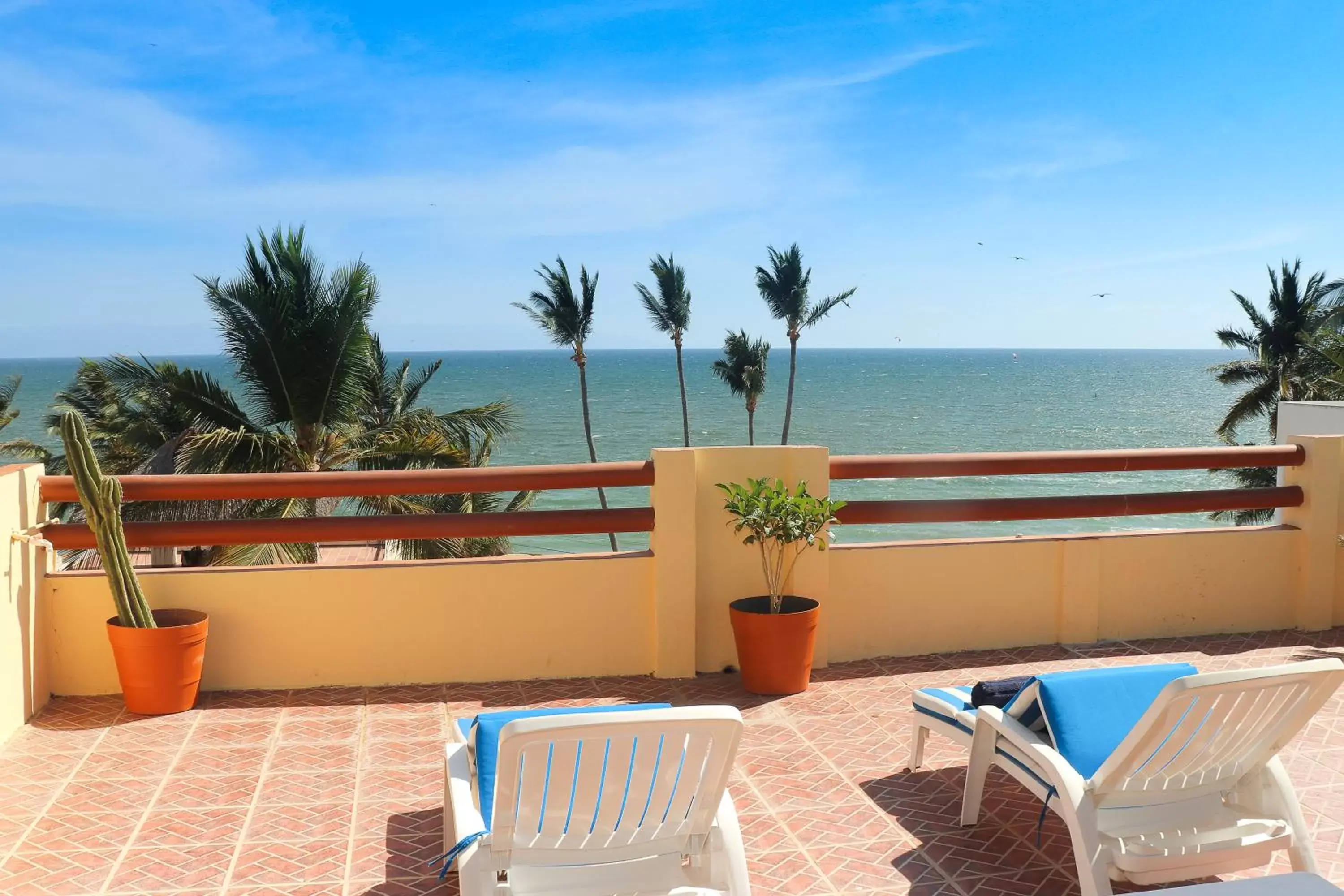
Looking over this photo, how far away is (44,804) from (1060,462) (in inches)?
207

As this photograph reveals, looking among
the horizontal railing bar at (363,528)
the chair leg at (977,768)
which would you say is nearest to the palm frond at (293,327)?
A: the horizontal railing bar at (363,528)

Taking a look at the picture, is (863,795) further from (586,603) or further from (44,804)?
(44,804)

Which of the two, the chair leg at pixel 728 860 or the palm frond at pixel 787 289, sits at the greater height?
the palm frond at pixel 787 289

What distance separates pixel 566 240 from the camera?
85.3 m

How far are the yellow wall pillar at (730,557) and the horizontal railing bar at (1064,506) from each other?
317mm

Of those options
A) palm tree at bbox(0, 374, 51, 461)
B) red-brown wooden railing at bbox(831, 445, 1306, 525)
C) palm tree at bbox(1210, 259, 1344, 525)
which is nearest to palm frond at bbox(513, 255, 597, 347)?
palm tree at bbox(0, 374, 51, 461)

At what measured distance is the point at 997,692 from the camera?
3910 mm

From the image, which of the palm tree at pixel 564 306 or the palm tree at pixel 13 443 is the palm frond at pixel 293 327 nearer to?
the palm tree at pixel 13 443

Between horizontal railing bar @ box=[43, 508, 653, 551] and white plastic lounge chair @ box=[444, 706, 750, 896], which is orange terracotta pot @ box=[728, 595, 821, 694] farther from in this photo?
white plastic lounge chair @ box=[444, 706, 750, 896]

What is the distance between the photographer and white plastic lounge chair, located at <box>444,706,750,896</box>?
8.49 feet

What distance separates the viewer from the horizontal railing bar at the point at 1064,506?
605 cm

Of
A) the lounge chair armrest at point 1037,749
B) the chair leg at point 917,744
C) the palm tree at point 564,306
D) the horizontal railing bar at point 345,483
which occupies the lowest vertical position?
the chair leg at point 917,744

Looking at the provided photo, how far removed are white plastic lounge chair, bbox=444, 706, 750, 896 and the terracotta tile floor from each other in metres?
0.75

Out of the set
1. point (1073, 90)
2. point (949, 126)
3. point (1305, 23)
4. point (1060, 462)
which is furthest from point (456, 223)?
point (1060, 462)
